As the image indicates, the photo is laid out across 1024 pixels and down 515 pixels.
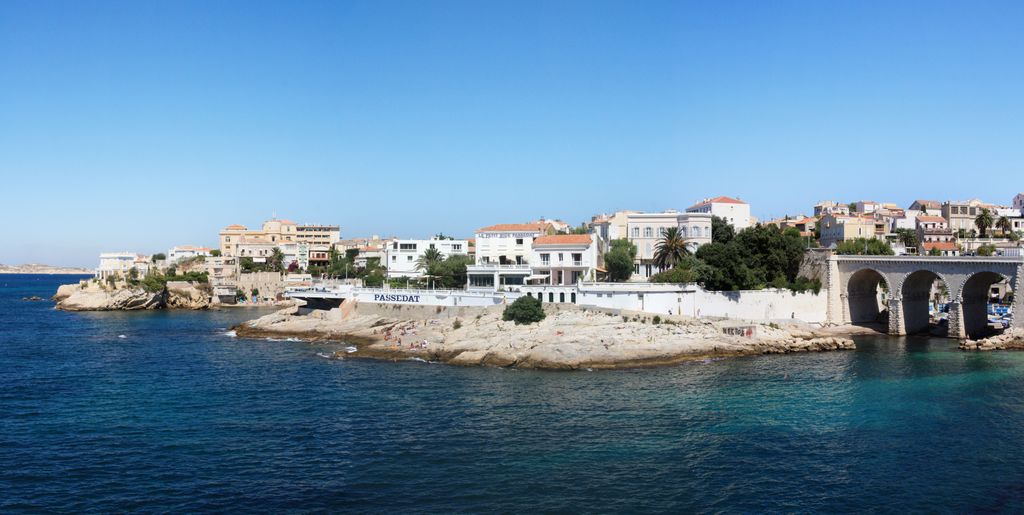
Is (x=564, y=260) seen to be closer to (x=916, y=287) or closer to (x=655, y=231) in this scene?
(x=655, y=231)

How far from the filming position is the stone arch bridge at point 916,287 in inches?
2210

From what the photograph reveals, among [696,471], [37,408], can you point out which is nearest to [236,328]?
[37,408]

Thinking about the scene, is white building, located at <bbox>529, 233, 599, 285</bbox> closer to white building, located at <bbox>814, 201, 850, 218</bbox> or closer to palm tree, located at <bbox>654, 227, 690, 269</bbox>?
palm tree, located at <bbox>654, 227, 690, 269</bbox>

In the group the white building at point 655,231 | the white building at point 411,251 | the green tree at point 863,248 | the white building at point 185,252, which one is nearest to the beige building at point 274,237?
the white building at point 185,252

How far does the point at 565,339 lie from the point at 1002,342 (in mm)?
32282

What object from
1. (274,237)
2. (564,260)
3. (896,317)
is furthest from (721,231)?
(274,237)

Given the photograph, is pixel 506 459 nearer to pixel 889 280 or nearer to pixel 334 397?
pixel 334 397

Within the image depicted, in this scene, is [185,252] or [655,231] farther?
[185,252]

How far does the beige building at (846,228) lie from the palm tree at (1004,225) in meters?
20.9

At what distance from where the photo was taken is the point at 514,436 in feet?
101

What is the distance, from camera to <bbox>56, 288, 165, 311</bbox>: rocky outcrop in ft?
330

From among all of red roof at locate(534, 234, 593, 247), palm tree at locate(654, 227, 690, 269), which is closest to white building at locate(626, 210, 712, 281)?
palm tree at locate(654, 227, 690, 269)

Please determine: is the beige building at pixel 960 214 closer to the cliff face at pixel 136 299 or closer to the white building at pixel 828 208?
the white building at pixel 828 208

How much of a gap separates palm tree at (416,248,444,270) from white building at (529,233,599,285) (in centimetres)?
1380
